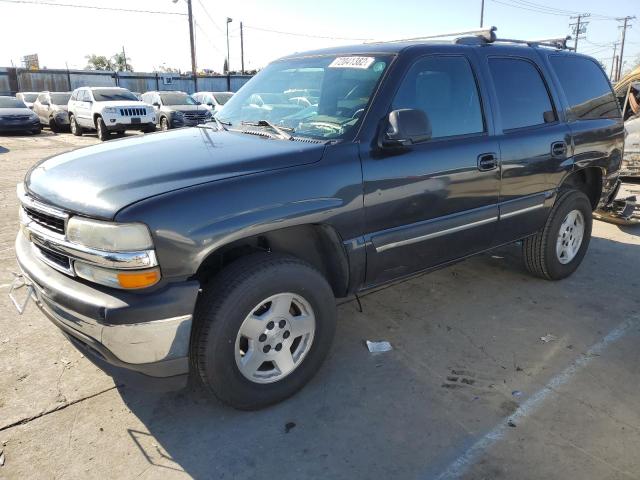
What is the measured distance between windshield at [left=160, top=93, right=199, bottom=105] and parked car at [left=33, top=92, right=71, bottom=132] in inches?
198

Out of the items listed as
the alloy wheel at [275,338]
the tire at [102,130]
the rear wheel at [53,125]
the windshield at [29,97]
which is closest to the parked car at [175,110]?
the tire at [102,130]

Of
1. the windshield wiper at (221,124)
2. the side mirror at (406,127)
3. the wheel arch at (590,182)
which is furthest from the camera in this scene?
the wheel arch at (590,182)

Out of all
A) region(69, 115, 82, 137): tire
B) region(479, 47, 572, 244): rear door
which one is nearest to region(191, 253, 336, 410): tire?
region(479, 47, 572, 244): rear door

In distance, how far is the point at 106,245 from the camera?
7.37 ft

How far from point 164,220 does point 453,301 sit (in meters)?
2.77

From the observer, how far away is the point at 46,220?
2.62 metres

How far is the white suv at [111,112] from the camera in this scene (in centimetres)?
1653

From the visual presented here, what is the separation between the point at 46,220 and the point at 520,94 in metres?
3.45

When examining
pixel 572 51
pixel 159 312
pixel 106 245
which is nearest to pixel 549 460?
pixel 159 312

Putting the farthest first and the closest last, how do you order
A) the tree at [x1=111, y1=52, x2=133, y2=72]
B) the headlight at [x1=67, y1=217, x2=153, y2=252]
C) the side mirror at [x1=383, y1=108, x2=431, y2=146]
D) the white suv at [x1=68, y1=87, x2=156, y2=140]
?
the tree at [x1=111, y1=52, x2=133, y2=72] → the white suv at [x1=68, y1=87, x2=156, y2=140] → the side mirror at [x1=383, y1=108, x2=431, y2=146] → the headlight at [x1=67, y1=217, x2=153, y2=252]

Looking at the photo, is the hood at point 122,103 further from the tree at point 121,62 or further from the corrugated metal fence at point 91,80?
the tree at point 121,62

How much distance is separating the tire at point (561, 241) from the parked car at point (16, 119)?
Answer: 19.6 meters

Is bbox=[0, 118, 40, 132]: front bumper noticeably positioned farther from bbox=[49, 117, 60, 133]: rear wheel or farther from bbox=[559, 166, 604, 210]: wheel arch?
bbox=[559, 166, 604, 210]: wheel arch

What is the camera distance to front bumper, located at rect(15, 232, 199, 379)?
222cm
